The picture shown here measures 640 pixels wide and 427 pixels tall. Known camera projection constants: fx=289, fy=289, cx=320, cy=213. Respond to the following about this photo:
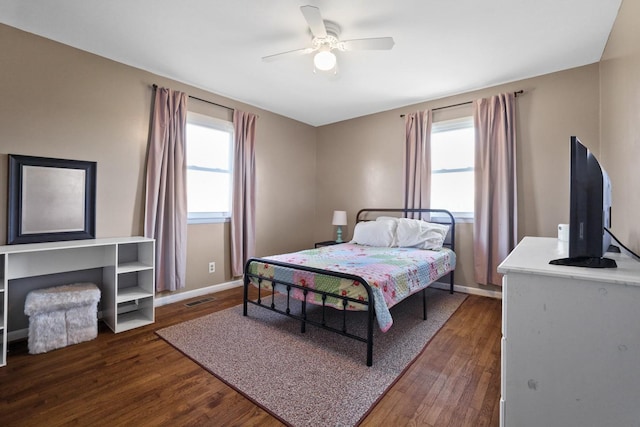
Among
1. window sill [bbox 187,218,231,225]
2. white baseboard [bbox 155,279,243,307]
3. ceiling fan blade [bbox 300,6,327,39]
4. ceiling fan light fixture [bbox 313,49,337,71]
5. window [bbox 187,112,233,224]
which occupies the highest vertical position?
ceiling fan blade [bbox 300,6,327,39]

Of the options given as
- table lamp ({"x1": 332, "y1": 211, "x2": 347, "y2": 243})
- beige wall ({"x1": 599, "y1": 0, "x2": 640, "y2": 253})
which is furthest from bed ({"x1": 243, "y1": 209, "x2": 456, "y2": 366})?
beige wall ({"x1": 599, "y1": 0, "x2": 640, "y2": 253})

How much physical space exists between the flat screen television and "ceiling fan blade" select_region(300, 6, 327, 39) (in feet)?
5.42

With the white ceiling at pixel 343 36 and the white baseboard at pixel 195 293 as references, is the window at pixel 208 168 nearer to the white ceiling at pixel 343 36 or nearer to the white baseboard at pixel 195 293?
the white ceiling at pixel 343 36

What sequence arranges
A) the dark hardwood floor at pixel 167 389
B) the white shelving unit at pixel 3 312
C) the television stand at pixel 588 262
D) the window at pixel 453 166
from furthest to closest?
the window at pixel 453 166 < the white shelving unit at pixel 3 312 < the dark hardwood floor at pixel 167 389 < the television stand at pixel 588 262

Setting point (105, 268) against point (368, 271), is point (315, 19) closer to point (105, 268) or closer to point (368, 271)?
point (368, 271)

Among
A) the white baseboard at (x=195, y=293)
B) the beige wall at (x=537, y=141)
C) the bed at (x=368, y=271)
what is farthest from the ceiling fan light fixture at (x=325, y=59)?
the white baseboard at (x=195, y=293)

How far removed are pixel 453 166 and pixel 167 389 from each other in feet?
12.3

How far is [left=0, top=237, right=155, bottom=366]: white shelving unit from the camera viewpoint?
7.17 ft

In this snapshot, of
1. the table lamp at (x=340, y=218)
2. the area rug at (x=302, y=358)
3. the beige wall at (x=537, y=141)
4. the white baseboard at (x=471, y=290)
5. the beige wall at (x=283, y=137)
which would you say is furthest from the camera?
the table lamp at (x=340, y=218)

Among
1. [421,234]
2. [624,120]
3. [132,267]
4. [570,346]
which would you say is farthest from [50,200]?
[624,120]

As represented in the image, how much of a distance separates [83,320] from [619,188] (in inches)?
167

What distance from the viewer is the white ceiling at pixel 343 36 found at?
6.91 feet

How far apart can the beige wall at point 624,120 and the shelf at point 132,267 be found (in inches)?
142

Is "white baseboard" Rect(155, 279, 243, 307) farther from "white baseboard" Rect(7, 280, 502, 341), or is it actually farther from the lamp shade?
the lamp shade
